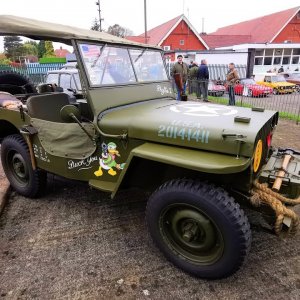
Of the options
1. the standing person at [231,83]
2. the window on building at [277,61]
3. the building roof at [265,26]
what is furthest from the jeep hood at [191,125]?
the building roof at [265,26]

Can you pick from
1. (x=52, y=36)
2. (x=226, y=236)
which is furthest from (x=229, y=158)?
(x=52, y=36)

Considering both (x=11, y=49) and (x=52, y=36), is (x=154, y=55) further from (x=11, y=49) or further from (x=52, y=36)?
(x=11, y=49)

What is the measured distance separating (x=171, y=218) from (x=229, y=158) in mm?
701

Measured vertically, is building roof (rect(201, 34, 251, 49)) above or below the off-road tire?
above

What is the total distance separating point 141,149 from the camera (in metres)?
2.46

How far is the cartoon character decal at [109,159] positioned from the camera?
278 cm

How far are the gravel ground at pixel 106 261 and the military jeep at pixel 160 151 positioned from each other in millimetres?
226

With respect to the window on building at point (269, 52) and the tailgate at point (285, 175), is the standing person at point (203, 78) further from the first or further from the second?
the window on building at point (269, 52)

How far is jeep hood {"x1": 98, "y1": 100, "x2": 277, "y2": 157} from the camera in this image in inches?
86.4

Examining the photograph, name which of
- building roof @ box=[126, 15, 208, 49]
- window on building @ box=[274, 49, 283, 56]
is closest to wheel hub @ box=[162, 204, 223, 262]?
building roof @ box=[126, 15, 208, 49]

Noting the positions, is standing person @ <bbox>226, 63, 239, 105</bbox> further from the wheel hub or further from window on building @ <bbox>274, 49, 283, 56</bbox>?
window on building @ <bbox>274, 49, 283, 56</bbox>

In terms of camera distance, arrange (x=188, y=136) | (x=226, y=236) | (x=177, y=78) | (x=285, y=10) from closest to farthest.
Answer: (x=226, y=236) < (x=188, y=136) < (x=177, y=78) < (x=285, y=10)

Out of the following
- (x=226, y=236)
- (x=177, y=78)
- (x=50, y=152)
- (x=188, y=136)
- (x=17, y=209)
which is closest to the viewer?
(x=226, y=236)

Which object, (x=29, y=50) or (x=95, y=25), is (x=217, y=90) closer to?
(x=95, y=25)
